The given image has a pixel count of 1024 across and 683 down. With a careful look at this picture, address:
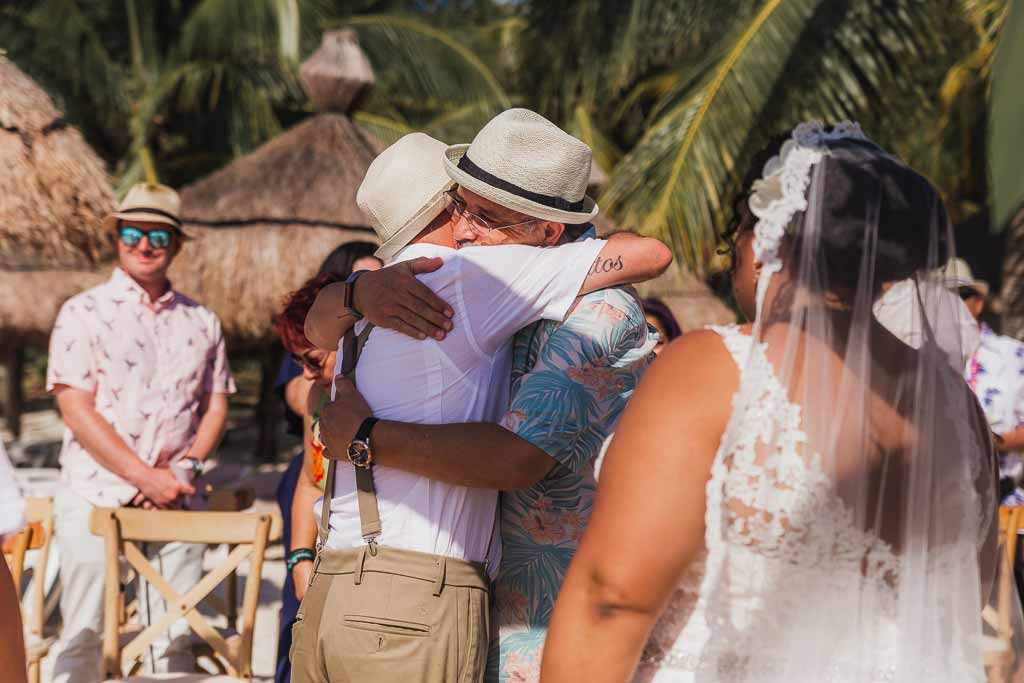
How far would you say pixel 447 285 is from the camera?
6.20 feet

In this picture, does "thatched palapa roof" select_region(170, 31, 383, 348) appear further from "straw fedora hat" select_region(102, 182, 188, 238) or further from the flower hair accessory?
the flower hair accessory

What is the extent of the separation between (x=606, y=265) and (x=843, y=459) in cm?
65

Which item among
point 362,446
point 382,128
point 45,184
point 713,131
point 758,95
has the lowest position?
point 362,446

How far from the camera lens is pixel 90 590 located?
397 cm

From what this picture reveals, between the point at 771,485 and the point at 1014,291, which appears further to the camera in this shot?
the point at 1014,291

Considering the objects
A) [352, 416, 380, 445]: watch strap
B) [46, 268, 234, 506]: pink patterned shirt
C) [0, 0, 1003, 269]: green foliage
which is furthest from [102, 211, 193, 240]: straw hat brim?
[0, 0, 1003, 269]: green foliage

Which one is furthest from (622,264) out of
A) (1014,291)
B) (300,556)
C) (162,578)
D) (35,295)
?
(35,295)

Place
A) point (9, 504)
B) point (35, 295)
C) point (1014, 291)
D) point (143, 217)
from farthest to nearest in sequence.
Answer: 1. point (35, 295)
2. point (1014, 291)
3. point (143, 217)
4. point (9, 504)

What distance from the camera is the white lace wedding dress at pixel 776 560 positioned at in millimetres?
1456

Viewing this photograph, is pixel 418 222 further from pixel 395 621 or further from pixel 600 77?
pixel 600 77

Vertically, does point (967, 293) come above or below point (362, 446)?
above

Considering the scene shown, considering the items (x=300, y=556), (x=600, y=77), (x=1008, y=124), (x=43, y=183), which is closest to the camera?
(x=1008, y=124)

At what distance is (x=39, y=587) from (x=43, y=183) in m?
2.17

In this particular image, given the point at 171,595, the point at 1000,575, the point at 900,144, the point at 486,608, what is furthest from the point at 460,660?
the point at 900,144
